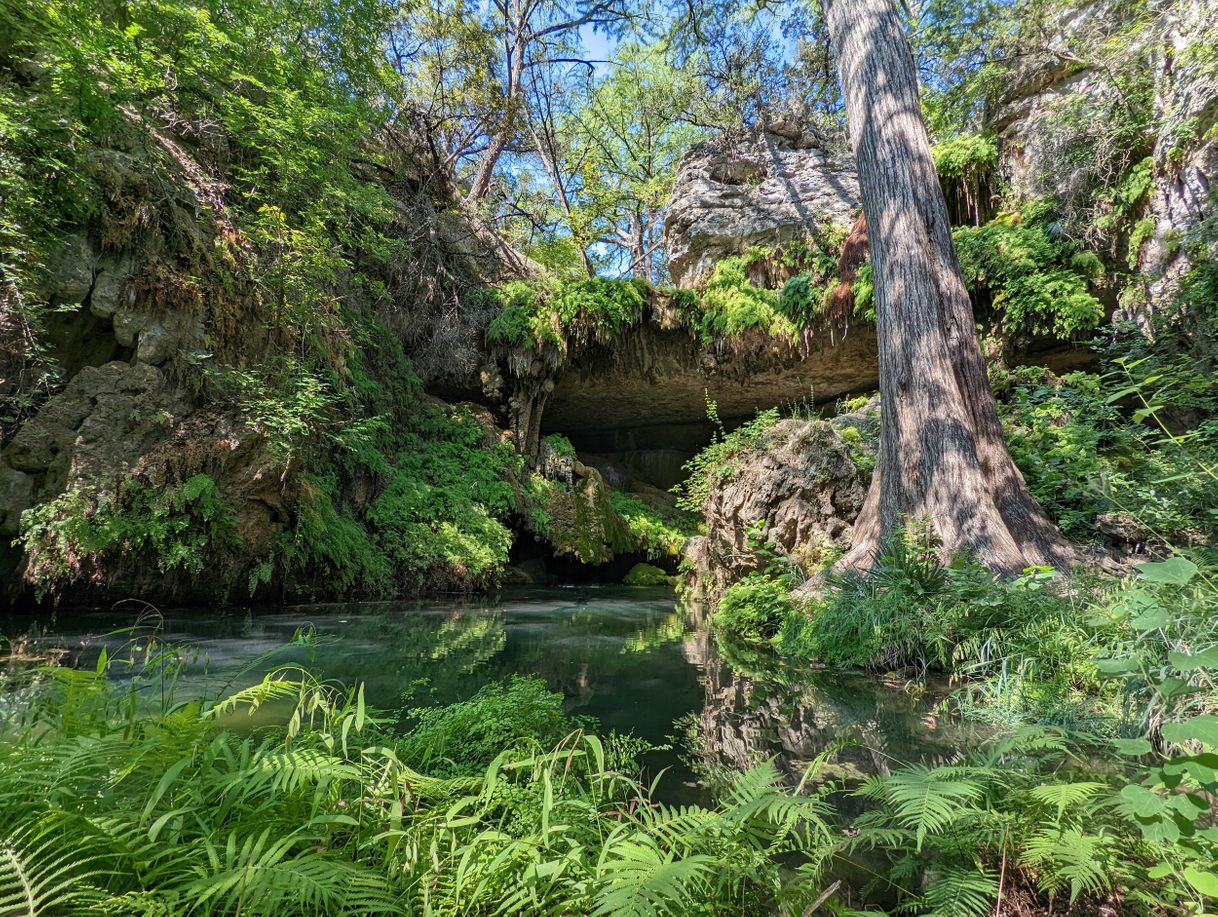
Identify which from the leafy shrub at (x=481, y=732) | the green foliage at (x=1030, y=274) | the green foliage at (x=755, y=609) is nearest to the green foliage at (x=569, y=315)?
the green foliage at (x=1030, y=274)

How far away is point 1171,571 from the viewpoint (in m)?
1.31

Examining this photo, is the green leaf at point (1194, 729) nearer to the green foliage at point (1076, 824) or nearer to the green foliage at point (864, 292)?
the green foliage at point (1076, 824)

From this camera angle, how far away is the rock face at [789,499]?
19.1 ft

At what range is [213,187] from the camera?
20.2 feet

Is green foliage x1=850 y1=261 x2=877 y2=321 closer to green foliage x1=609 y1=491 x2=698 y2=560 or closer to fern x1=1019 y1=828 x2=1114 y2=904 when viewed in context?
green foliage x1=609 y1=491 x2=698 y2=560

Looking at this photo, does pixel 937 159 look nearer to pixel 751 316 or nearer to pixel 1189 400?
pixel 751 316

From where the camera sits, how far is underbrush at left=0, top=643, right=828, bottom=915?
945mm

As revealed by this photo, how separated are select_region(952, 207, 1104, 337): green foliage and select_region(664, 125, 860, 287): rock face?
3.52 m

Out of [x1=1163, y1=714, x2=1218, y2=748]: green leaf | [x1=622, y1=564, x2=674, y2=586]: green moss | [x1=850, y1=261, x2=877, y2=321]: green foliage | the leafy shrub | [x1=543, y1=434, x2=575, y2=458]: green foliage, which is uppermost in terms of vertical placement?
[x1=850, y1=261, x2=877, y2=321]: green foliage

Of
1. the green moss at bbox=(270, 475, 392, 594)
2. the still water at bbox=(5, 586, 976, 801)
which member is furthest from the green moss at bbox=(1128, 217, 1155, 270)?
the green moss at bbox=(270, 475, 392, 594)

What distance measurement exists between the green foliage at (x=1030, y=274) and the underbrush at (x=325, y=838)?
8736mm

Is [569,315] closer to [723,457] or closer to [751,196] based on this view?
[723,457]

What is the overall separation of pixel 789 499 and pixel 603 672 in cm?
317

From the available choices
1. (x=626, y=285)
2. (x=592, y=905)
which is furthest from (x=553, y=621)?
(x=626, y=285)
